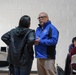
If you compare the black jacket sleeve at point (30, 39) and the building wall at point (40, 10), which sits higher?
the building wall at point (40, 10)

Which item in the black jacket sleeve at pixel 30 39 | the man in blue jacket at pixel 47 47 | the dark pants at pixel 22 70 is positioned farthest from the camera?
the man in blue jacket at pixel 47 47

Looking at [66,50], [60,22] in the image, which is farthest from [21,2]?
[66,50]

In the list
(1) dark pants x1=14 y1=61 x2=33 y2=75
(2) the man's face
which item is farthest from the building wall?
(1) dark pants x1=14 y1=61 x2=33 y2=75

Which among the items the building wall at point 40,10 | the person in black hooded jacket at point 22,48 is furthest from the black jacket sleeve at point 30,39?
the building wall at point 40,10

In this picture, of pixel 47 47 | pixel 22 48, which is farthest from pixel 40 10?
pixel 22 48

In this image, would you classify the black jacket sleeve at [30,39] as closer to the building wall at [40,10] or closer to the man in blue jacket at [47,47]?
the man in blue jacket at [47,47]

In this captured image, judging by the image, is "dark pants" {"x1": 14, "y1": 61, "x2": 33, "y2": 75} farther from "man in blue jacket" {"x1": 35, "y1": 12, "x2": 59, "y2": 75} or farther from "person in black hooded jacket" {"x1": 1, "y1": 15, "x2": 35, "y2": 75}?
"man in blue jacket" {"x1": 35, "y1": 12, "x2": 59, "y2": 75}

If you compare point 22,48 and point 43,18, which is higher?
point 43,18

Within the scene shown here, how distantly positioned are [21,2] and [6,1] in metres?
0.37

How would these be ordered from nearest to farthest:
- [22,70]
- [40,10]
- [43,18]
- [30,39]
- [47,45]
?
[30,39] < [22,70] < [47,45] < [43,18] < [40,10]

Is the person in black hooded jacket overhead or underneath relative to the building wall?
underneath

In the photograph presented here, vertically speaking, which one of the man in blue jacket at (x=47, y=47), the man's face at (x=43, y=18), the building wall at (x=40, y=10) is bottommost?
the man in blue jacket at (x=47, y=47)

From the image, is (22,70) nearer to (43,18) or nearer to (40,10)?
(43,18)

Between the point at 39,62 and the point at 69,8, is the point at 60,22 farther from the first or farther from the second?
the point at 39,62
